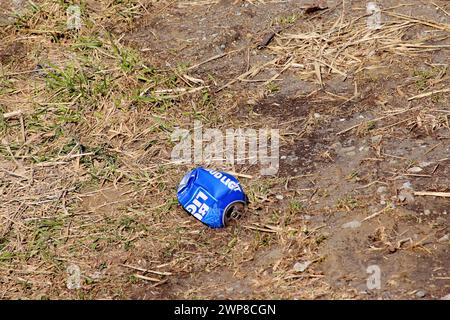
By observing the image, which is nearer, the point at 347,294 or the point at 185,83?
the point at 347,294

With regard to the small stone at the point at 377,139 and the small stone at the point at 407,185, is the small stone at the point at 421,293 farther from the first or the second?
the small stone at the point at 377,139

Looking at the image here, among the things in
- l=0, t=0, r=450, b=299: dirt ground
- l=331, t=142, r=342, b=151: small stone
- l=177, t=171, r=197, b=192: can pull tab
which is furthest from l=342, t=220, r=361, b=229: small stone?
l=177, t=171, r=197, b=192: can pull tab

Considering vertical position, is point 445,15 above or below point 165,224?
above

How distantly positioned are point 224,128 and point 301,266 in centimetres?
124

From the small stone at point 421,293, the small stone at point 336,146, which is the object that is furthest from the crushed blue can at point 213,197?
the small stone at point 421,293

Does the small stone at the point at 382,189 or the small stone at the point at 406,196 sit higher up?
the small stone at the point at 406,196

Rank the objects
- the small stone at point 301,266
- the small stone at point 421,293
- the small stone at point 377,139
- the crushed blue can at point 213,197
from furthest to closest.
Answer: the small stone at point 377,139, the crushed blue can at point 213,197, the small stone at point 301,266, the small stone at point 421,293

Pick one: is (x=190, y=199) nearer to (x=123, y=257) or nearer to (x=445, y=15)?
(x=123, y=257)

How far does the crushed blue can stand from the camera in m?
3.88

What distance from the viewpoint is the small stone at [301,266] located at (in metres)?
3.61

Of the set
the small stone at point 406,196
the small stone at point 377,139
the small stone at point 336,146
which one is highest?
the small stone at point 377,139

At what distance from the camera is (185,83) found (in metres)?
4.96
